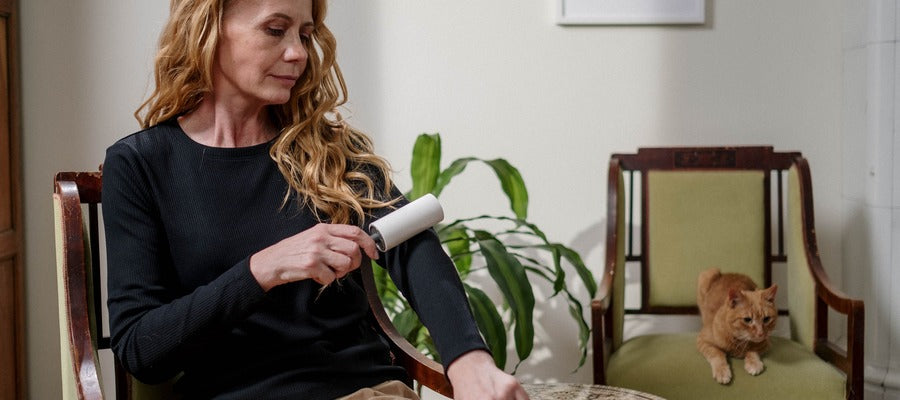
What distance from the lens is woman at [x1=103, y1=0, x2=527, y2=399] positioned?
136 cm

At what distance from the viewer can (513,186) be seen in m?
2.72

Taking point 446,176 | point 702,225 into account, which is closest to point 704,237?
point 702,225

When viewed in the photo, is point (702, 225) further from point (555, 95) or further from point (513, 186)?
point (555, 95)

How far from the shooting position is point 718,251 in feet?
8.92

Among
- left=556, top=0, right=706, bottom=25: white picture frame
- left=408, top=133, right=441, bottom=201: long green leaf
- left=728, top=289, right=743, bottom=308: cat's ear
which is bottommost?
left=728, top=289, right=743, bottom=308: cat's ear

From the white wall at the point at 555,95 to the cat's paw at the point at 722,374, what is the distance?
84cm

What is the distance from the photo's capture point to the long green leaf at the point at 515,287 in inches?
96.6

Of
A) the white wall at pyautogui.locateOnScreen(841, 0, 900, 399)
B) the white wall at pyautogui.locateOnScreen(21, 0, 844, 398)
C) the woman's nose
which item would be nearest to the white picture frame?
the white wall at pyautogui.locateOnScreen(21, 0, 844, 398)

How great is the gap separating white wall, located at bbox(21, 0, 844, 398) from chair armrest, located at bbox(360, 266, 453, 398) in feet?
5.21

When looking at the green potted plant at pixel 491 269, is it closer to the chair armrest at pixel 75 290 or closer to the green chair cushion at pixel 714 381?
the green chair cushion at pixel 714 381

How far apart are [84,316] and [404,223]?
0.52 metres

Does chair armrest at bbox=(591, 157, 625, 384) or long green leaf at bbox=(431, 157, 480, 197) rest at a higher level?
long green leaf at bbox=(431, 157, 480, 197)

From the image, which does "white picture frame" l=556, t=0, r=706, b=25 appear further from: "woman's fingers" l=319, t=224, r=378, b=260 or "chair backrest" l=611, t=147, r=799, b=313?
"woman's fingers" l=319, t=224, r=378, b=260

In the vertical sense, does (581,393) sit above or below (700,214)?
below
